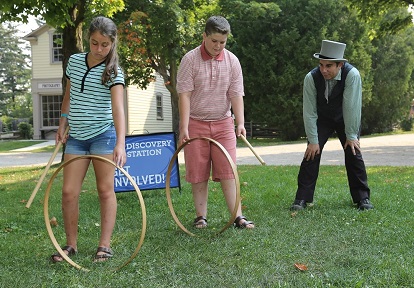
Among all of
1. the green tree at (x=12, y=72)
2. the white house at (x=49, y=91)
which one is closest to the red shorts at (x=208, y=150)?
the white house at (x=49, y=91)

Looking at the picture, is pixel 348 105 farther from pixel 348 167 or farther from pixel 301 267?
pixel 301 267

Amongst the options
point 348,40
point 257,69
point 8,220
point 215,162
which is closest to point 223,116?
point 215,162

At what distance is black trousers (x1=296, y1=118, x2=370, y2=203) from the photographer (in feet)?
19.5

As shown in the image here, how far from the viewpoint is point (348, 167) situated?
607cm

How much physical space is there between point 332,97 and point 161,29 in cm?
1403

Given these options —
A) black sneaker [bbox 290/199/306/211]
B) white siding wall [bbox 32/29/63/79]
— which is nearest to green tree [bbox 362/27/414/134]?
white siding wall [bbox 32/29/63/79]

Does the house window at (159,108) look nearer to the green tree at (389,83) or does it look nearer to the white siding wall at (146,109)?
the white siding wall at (146,109)

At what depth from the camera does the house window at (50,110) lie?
3103cm

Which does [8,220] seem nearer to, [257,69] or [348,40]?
[257,69]

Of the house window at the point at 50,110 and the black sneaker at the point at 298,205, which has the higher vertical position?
the house window at the point at 50,110

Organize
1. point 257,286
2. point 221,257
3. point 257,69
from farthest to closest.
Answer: point 257,69, point 221,257, point 257,286

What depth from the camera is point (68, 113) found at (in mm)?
4285

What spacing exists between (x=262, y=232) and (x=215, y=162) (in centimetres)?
89

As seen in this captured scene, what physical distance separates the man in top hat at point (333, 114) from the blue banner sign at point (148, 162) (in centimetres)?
217
